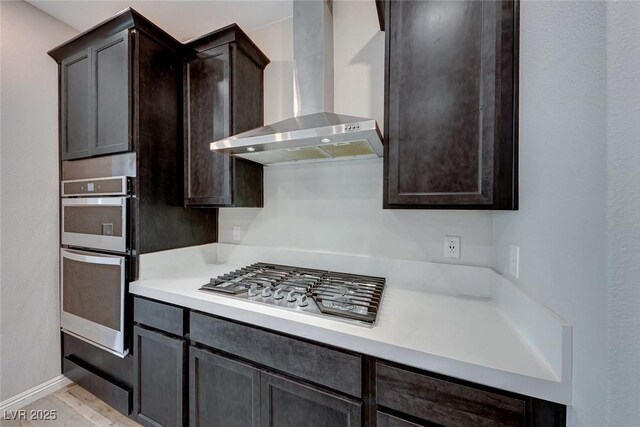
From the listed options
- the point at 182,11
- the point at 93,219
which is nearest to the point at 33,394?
the point at 93,219

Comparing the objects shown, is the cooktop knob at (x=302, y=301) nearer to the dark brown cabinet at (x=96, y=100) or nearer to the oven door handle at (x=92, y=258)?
the oven door handle at (x=92, y=258)

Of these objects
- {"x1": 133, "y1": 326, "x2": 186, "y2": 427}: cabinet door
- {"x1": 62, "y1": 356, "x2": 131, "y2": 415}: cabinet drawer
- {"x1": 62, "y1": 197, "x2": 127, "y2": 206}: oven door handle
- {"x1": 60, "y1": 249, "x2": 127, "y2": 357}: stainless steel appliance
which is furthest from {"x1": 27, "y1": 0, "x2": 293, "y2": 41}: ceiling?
{"x1": 62, "y1": 356, "x2": 131, "y2": 415}: cabinet drawer

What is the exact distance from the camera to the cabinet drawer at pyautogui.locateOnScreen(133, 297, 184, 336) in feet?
4.40

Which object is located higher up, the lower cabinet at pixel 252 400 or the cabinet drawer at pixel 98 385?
the lower cabinet at pixel 252 400

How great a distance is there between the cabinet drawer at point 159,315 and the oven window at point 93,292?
6.5 inches

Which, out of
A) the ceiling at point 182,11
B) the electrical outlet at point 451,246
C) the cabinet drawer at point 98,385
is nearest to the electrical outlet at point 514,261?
the electrical outlet at point 451,246

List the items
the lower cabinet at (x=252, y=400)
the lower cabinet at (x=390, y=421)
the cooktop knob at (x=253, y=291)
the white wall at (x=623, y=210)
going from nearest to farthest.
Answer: the white wall at (x=623, y=210) < the lower cabinet at (x=390, y=421) < the lower cabinet at (x=252, y=400) < the cooktop knob at (x=253, y=291)

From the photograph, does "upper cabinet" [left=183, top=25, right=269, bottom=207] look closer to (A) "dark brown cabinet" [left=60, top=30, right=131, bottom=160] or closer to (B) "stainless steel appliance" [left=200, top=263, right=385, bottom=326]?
(A) "dark brown cabinet" [left=60, top=30, right=131, bottom=160]

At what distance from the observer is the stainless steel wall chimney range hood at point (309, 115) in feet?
4.25

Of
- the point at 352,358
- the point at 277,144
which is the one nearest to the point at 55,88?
the point at 277,144

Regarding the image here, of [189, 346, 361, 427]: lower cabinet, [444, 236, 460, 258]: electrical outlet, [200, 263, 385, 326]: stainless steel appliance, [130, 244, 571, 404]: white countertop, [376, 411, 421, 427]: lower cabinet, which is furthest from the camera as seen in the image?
[444, 236, 460, 258]: electrical outlet

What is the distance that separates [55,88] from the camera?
6.16ft

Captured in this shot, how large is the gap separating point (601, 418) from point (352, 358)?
2.05ft

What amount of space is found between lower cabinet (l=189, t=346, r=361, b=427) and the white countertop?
A: 0.73 feet
